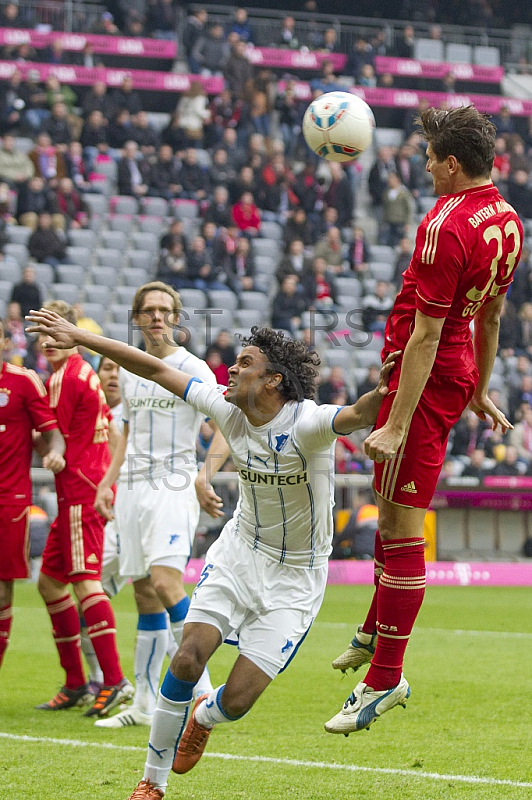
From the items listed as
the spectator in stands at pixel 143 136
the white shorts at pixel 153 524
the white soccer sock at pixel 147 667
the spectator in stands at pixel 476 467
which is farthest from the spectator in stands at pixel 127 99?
the white soccer sock at pixel 147 667

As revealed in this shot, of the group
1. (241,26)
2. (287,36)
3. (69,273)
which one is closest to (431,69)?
(287,36)

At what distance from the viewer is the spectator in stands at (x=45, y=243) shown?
19484mm

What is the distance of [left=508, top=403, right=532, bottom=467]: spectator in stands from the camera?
1817 centimetres

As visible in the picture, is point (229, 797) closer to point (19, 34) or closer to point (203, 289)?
point (203, 289)

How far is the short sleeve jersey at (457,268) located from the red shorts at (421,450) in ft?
0.31

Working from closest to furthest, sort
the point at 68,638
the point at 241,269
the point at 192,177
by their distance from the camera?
the point at 68,638 < the point at 241,269 < the point at 192,177

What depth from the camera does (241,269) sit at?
20.6m

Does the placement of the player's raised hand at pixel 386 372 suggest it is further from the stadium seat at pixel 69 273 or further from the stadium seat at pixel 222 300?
the stadium seat at pixel 69 273

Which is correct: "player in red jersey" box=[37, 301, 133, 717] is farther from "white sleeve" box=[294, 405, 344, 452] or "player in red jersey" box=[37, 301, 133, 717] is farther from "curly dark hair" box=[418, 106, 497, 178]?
"curly dark hair" box=[418, 106, 497, 178]

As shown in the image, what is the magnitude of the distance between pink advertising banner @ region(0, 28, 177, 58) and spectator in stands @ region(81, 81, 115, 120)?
2.37 m

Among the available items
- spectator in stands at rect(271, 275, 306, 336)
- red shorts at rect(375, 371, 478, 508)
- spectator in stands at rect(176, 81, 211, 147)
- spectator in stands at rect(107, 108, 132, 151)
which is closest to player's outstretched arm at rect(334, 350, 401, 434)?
red shorts at rect(375, 371, 478, 508)

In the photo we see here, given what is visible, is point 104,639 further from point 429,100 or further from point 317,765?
point 429,100

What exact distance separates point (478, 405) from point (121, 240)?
54.2 feet

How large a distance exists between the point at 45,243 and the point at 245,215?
164 inches
